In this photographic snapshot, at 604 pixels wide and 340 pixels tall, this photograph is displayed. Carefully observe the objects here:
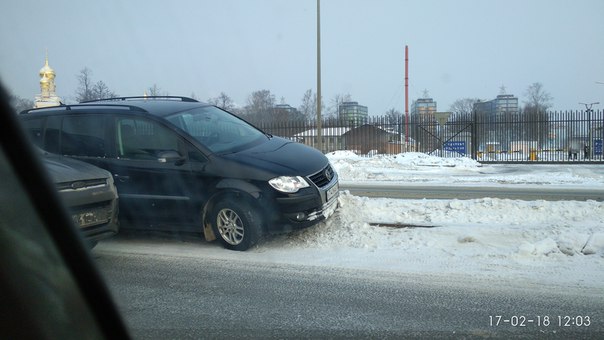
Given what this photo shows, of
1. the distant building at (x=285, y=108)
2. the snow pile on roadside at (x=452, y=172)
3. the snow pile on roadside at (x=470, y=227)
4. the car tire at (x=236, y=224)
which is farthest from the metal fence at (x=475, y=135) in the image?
the car tire at (x=236, y=224)

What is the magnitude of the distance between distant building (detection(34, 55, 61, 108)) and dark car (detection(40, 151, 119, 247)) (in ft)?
6.22

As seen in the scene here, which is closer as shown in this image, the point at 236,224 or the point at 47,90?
the point at 236,224

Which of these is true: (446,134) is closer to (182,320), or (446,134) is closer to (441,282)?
(441,282)

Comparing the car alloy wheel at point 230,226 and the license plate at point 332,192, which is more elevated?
the license plate at point 332,192

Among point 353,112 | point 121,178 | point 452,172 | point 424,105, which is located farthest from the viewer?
point 424,105

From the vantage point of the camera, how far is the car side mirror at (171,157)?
5762mm

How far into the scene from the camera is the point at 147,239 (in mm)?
6586

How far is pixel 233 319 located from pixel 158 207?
242 cm

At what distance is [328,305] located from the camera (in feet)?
14.0

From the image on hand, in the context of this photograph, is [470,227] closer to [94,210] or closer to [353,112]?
[94,210]

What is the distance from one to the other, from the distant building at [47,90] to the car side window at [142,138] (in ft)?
4.91

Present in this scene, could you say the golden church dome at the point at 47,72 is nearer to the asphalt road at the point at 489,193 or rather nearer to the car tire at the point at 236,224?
the car tire at the point at 236,224

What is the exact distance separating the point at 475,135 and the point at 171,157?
1999cm

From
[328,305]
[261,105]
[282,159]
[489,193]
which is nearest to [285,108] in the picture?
[261,105]
